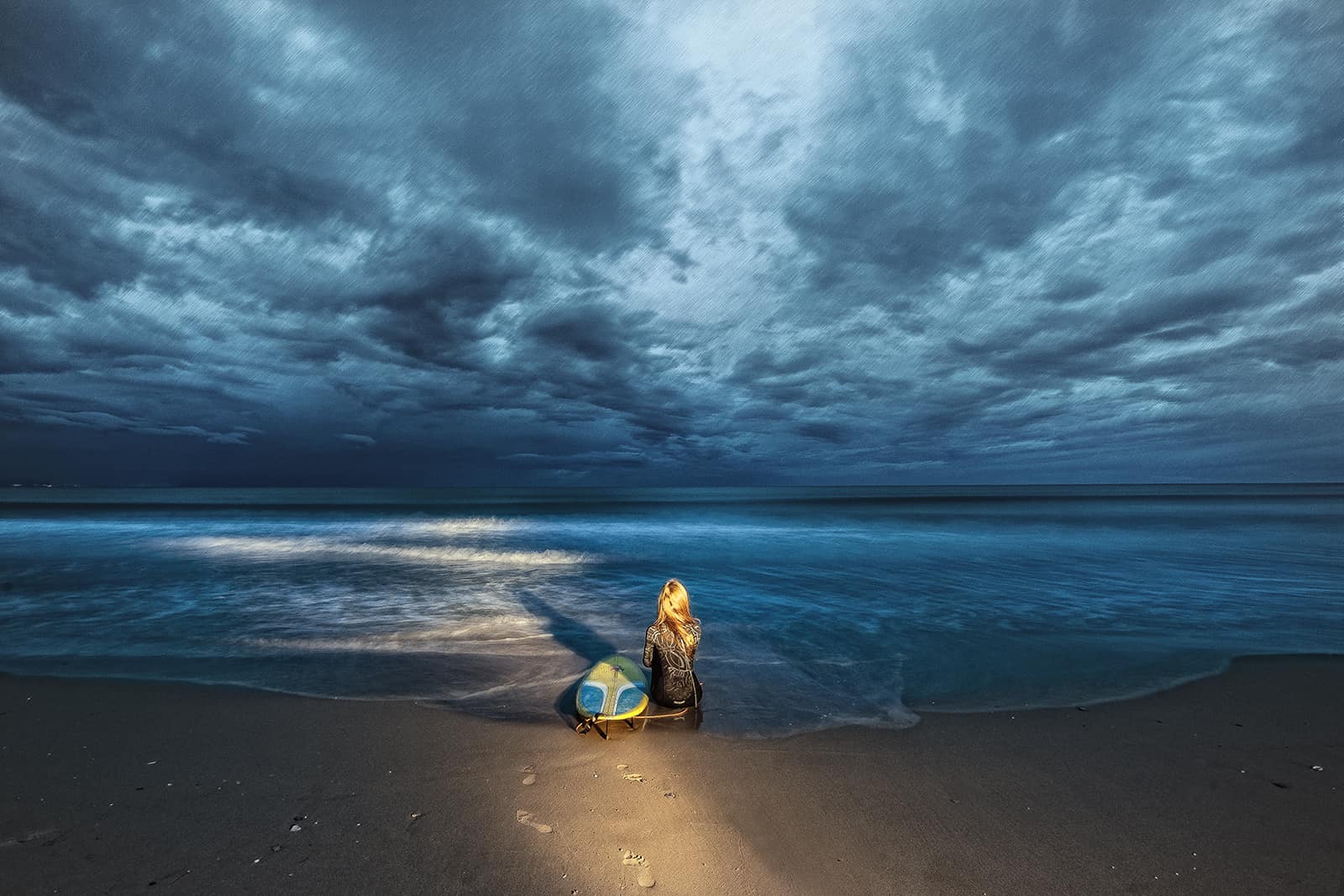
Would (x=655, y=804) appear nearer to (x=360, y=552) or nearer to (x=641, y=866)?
(x=641, y=866)

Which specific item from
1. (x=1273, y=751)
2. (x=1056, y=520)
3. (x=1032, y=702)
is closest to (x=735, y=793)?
(x=1032, y=702)

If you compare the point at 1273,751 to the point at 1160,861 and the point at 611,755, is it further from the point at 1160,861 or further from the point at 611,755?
the point at 611,755

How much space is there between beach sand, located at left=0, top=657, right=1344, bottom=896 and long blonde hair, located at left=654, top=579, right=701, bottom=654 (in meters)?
1.07

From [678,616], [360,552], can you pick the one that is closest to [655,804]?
[678,616]

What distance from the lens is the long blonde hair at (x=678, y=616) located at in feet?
25.8

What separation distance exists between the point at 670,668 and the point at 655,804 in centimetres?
219

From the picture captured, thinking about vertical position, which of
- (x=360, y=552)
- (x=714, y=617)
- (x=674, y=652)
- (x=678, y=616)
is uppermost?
(x=678, y=616)

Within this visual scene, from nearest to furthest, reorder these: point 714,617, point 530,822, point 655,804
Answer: point 530,822, point 655,804, point 714,617

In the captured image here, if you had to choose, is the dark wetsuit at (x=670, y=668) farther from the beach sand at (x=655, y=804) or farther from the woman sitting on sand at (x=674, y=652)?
the beach sand at (x=655, y=804)

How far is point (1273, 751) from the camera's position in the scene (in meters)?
6.98

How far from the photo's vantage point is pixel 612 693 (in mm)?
7629

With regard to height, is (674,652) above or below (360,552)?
above

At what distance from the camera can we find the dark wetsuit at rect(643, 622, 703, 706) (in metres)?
Answer: 7.81

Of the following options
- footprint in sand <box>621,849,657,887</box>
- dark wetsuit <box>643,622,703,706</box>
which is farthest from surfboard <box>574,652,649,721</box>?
footprint in sand <box>621,849,657,887</box>
